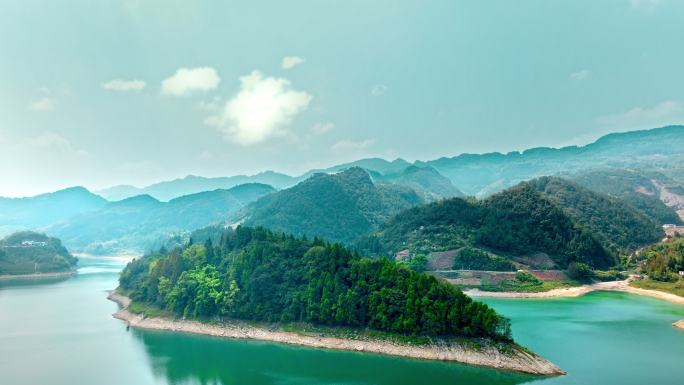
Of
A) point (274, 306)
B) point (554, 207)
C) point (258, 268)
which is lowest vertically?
point (274, 306)

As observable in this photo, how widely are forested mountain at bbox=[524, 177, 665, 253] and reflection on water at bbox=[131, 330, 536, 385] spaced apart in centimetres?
8755

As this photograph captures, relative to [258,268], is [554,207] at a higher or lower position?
higher

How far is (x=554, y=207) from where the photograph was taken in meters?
111

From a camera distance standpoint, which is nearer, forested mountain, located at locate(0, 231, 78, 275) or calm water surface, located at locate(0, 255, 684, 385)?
calm water surface, located at locate(0, 255, 684, 385)

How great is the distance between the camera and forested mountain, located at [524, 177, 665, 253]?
121 m

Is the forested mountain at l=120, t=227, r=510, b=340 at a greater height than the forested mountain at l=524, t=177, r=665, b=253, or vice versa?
the forested mountain at l=524, t=177, r=665, b=253

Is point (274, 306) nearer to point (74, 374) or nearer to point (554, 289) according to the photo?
point (74, 374)

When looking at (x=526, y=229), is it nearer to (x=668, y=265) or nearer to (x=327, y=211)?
(x=668, y=265)

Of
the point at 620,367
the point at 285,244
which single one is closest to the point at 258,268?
the point at 285,244

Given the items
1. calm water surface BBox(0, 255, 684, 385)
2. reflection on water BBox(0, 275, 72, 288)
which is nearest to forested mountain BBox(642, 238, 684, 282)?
calm water surface BBox(0, 255, 684, 385)

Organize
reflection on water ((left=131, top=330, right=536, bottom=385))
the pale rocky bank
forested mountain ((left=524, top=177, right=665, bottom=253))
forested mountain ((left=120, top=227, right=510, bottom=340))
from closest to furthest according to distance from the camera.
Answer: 1. reflection on water ((left=131, top=330, right=536, bottom=385))
2. forested mountain ((left=120, top=227, right=510, bottom=340))
3. the pale rocky bank
4. forested mountain ((left=524, top=177, right=665, bottom=253))

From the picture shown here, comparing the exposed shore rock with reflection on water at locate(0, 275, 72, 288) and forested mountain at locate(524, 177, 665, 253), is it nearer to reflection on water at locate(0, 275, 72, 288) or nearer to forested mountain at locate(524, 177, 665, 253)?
forested mountain at locate(524, 177, 665, 253)

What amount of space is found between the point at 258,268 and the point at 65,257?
375 feet

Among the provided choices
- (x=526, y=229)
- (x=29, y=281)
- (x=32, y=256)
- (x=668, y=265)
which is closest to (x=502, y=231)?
(x=526, y=229)
